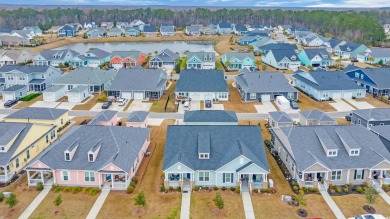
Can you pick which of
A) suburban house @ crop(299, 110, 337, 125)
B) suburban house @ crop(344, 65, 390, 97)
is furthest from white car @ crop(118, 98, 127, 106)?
suburban house @ crop(344, 65, 390, 97)

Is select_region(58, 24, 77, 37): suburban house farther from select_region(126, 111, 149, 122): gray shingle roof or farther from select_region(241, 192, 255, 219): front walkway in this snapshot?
select_region(241, 192, 255, 219): front walkway

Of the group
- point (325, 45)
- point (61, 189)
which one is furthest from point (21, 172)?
point (325, 45)

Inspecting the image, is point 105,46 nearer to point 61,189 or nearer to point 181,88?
point 181,88

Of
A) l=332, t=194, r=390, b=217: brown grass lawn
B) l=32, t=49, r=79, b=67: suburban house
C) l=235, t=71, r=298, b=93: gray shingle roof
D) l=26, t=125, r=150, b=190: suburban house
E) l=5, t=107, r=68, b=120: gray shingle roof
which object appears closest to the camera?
l=332, t=194, r=390, b=217: brown grass lawn

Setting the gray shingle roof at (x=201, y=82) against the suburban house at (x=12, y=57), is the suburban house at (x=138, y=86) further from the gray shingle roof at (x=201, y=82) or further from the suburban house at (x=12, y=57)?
the suburban house at (x=12, y=57)

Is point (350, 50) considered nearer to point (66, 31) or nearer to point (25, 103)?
point (25, 103)

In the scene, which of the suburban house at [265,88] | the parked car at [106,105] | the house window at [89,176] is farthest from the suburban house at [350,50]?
the house window at [89,176]

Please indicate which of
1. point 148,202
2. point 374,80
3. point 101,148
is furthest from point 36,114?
point 374,80
